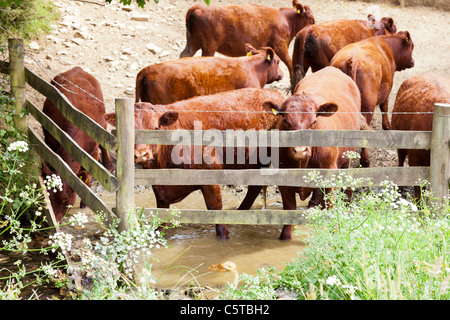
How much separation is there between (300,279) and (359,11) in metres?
13.0

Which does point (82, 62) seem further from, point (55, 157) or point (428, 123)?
point (428, 123)

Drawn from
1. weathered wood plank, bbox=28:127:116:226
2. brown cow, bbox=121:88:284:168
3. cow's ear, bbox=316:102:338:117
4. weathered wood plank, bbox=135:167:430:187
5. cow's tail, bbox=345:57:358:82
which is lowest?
weathered wood plank, bbox=28:127:116:226

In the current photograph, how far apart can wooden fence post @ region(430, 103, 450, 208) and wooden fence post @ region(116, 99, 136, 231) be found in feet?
9.22

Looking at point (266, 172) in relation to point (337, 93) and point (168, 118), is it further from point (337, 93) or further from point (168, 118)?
point (337, 93)

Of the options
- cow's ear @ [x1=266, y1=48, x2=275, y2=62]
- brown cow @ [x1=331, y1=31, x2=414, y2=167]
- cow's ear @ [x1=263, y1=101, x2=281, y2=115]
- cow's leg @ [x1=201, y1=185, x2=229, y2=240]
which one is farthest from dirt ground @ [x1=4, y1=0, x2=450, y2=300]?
cow's leg @ [x1=201, y1=185, x2=229, y2=240]

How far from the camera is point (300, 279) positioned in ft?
14.5

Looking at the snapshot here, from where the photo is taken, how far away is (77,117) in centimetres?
578

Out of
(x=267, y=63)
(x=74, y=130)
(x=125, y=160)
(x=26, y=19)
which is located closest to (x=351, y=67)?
(x=267, y=63)

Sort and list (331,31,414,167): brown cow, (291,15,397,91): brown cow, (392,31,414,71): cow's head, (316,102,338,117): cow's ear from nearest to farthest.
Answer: (316,102,338,117): cow's ear → (331,31,414,167): brown cow → (392,31,414,71): cow's head → (291,15,397,91): brown cow

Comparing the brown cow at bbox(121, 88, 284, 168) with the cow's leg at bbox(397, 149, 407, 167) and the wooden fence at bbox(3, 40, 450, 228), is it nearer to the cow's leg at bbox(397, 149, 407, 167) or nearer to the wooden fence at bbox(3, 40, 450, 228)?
the wooden fence at bbox(3, 40, 450, 228)

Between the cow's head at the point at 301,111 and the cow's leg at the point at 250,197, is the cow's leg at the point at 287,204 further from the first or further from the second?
→ the cow's leg at the point at 250,197

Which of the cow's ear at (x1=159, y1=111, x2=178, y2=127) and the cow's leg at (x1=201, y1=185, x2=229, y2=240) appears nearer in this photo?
the cow's ear at (x1=159, y1=111, x2=178, y2=127)

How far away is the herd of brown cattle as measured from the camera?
6570mm
